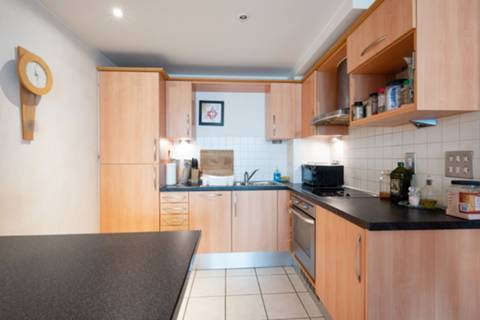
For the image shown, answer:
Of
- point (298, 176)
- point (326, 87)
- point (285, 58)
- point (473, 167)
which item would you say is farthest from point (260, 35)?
point (473, 167)

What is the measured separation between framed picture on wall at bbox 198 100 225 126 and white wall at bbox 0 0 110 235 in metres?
1.21

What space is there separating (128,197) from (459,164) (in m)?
2.73

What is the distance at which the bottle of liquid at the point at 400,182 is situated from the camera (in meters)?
1.66

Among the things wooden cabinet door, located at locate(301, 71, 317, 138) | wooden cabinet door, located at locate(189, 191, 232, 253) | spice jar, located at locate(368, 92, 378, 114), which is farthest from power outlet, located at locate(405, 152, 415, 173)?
wooden cabinet door, located at locate(189, 191, 232, 253)

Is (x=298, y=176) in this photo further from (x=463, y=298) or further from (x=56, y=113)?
(x=56, y=113)

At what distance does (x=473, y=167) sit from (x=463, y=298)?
2.23 ft

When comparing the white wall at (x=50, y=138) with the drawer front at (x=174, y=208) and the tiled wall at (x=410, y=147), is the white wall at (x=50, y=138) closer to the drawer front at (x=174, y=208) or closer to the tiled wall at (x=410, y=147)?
the drawer front at (x=174, y=208)

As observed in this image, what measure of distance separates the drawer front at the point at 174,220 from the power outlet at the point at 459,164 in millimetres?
2253

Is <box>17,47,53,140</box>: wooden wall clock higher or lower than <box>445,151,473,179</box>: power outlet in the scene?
higher

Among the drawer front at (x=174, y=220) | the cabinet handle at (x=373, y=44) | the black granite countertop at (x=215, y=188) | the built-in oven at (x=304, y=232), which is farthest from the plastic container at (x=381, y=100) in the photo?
the drawer front at (x=174, y=220)

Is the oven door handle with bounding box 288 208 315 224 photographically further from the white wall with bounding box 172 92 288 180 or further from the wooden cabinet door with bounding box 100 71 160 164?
the wooden cabinet door with bounding box 100 71 160 164

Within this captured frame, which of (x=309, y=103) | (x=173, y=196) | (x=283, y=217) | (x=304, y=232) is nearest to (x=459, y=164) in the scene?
(x=304, y=232)

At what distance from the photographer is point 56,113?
1860 mm

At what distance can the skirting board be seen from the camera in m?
2.64
